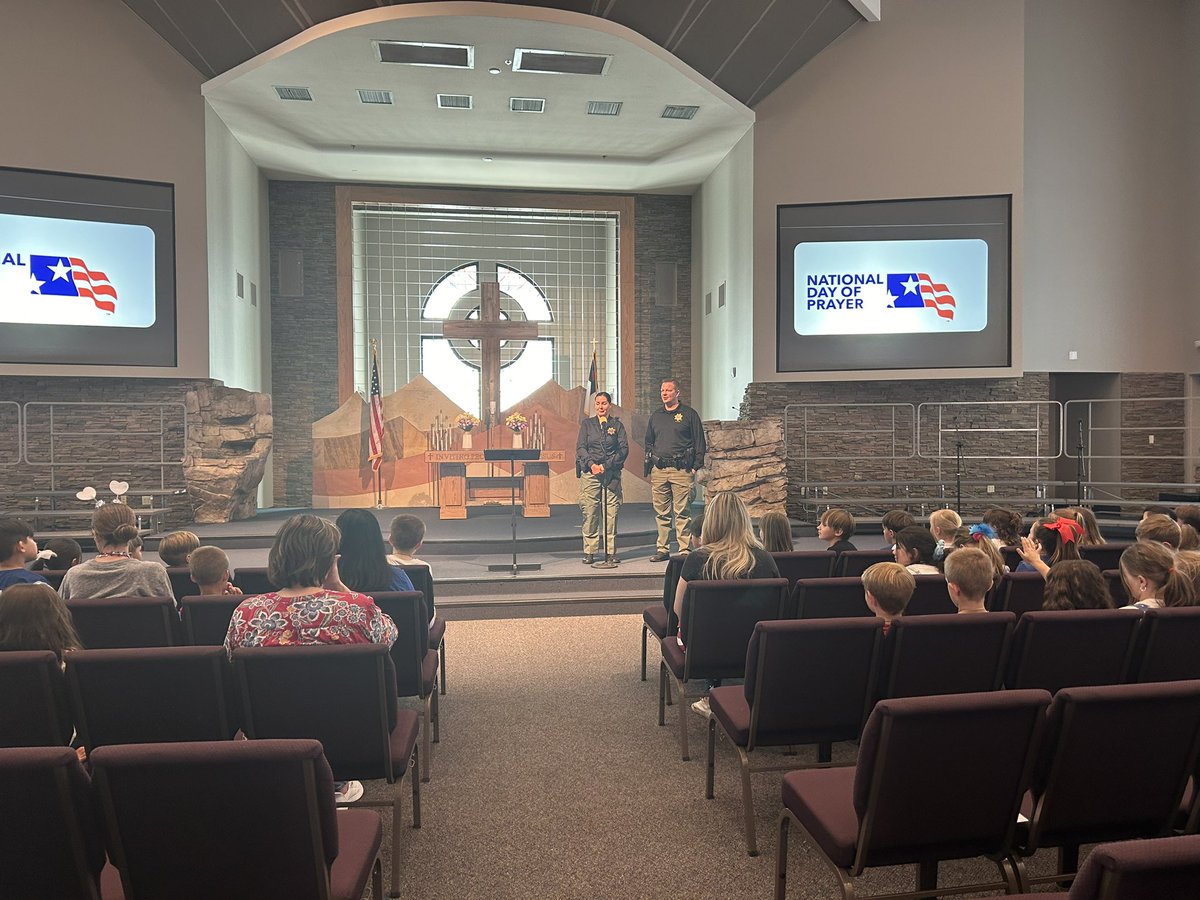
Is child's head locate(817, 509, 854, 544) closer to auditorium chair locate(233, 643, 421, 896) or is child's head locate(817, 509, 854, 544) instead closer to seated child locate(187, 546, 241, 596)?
auditorium chair locate(233, 643, 421, 896)

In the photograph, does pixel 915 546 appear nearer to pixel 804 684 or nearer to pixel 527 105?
pixel 804 684

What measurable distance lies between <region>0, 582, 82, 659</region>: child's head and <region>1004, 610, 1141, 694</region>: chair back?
9.99 feet

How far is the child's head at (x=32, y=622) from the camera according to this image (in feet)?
7.98

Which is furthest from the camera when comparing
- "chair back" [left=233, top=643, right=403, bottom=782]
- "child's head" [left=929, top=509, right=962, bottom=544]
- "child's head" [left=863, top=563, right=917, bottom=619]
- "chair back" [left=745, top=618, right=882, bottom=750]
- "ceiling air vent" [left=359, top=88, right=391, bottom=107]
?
"ceiling air vent" [left=359, top=88, right=391, bottom=107]

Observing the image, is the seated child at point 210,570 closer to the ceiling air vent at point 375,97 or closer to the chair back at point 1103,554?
the chair back at point 1103,554

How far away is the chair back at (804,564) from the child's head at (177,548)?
306cm

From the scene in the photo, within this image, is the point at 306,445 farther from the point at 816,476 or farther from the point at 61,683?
the point at 61,683

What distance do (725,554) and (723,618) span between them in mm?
300

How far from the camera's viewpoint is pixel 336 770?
2.46m

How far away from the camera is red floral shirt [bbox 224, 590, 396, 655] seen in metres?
2.46

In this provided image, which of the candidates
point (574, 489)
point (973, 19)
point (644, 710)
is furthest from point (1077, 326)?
point (644, 710)

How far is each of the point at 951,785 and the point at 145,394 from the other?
9360 millimetres

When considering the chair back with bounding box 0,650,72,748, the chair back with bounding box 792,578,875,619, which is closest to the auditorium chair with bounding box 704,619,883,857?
the chair back with bounding box 792,578,875,619

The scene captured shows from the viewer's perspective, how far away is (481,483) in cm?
1000
